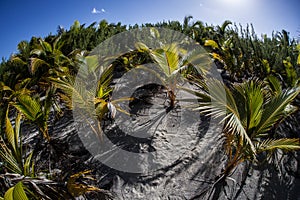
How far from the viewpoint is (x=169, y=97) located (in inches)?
171

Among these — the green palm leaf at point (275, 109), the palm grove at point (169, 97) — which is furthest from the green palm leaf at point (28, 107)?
the green palm leaf at point (275, 109)

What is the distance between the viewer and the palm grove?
89.7 inches

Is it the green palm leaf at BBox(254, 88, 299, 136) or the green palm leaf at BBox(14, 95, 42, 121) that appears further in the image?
the green palm leaf at BBox(14, 95, 42, 121)

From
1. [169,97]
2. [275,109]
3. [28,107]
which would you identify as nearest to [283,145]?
[275,109]

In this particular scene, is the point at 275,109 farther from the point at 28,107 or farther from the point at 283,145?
the point at 28,107

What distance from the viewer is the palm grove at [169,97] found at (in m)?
2.28

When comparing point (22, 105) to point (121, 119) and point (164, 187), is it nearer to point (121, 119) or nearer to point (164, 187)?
point (121, 119)

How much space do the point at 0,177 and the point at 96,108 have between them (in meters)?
1.34

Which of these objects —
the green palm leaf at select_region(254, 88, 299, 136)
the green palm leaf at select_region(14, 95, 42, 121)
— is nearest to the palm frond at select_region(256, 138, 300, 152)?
the green palm leaf at select_region(254, 88, 299, 136)

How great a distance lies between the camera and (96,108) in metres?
3.03

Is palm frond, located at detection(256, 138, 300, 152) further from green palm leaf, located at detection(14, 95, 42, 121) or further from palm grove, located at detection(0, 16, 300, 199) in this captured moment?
green palm leaf, located at detection(14, 95, 42, 121)

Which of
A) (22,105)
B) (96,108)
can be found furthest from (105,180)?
(22,105)

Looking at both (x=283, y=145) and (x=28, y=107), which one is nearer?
(x=283, y=145)

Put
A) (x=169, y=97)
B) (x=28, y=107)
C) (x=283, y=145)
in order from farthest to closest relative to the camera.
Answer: (x=169, y=97), (x=28, y=107), (x=283, y=145)
